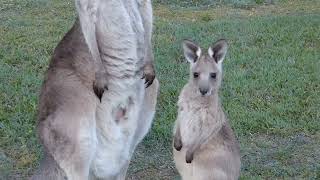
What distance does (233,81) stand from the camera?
21.6 ft

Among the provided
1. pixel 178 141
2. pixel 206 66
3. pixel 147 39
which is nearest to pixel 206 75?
pixel 206 66

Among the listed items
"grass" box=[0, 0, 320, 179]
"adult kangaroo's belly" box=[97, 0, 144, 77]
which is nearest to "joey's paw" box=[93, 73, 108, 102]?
"adult kangaroo's belly" box=[97, 0, 144, 77]

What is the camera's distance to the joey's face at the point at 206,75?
4.16 meters

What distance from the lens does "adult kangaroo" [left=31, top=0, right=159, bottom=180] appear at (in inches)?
139

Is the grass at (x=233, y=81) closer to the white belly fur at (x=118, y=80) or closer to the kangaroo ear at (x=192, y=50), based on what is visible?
the kangaroo ear at (x=192, y=50)

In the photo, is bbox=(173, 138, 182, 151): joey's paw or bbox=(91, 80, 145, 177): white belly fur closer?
bbox=(91, 80, 145, 177): white belly fur

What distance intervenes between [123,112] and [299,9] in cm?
739

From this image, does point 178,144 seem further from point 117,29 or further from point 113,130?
point 117,29

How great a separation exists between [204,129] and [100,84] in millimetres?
908

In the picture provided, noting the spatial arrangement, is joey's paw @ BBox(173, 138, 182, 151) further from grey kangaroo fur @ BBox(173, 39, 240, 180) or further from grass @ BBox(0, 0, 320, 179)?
grass @ BBox(0, 0, 320, 179)

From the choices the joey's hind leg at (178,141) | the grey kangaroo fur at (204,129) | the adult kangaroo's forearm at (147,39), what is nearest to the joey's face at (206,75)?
the grey kangaroo fur at (204,129)

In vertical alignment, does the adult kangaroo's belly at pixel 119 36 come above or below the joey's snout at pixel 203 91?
above

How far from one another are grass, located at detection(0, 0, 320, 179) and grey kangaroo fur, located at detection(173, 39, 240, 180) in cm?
73

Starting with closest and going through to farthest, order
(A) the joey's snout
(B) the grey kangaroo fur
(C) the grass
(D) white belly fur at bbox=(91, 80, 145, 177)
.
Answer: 1. (D) white belly fur at bbox=(91, 80, 145, 177)
2. (B) the grey kangaroo fur
3. (A) the joey's snout
4. (C) the grass
